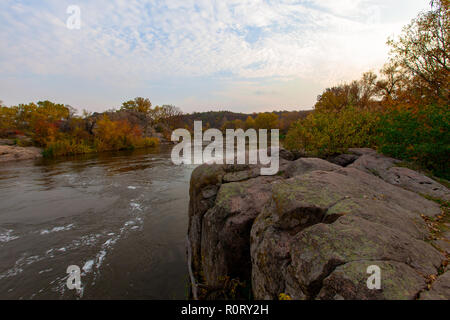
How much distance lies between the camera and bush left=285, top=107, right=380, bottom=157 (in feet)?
26.0

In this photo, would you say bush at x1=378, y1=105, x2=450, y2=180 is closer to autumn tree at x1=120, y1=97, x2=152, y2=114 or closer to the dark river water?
the dark river water

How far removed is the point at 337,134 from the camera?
8016 mm

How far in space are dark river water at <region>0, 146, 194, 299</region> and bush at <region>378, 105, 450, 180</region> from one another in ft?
23.7

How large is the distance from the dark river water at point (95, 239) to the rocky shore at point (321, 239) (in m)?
1.03

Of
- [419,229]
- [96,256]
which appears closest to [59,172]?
[96,256]

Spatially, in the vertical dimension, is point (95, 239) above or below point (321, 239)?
below

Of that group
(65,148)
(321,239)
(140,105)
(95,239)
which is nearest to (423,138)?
(321,239)

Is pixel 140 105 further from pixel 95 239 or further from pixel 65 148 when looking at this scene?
pixel 95 239

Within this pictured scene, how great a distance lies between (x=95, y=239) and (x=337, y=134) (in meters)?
9.10

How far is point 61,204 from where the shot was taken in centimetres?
827
